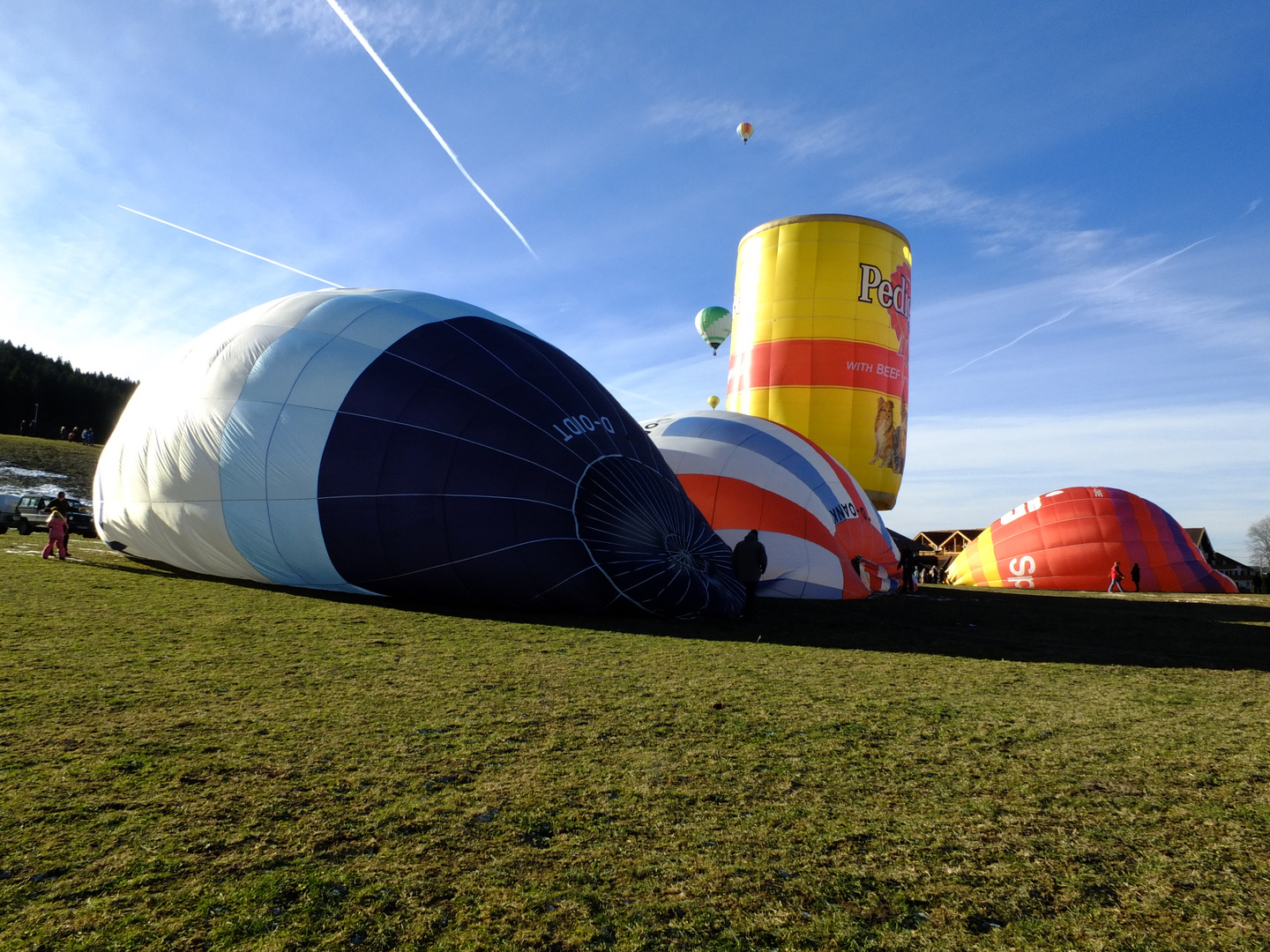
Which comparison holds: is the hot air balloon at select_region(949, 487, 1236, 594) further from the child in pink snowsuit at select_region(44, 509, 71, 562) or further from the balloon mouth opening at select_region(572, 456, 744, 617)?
the child in pink snowsuit at select_region(44, 509, 71, 562)

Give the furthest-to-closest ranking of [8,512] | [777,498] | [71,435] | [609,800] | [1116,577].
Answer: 1. [71,435]
2. [8,512]
3. [1116,577]
4. [777,498]
5. [609,800]

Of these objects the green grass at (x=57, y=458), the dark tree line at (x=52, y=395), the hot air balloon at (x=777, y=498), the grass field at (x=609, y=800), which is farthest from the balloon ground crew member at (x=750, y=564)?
the dark tree line at (x=52, y=395)

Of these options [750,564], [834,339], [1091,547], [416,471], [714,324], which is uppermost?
[714,324]

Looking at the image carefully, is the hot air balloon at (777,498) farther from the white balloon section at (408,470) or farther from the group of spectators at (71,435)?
the group of spectators at (71,435)

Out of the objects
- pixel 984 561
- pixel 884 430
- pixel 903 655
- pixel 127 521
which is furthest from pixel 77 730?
pixel 984 561

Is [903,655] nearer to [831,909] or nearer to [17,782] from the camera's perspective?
[831,909]

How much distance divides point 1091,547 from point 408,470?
17.1 meters

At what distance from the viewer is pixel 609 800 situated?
9.66ft

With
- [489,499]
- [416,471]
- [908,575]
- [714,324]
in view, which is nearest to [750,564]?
[489,499]

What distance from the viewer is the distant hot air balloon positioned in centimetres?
2655

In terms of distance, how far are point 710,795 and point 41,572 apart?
34.7 ft

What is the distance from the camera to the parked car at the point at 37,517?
19.5m

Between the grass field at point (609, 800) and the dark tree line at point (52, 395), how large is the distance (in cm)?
5673

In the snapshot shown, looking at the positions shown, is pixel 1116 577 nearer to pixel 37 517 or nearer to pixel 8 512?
pixel 37 517
